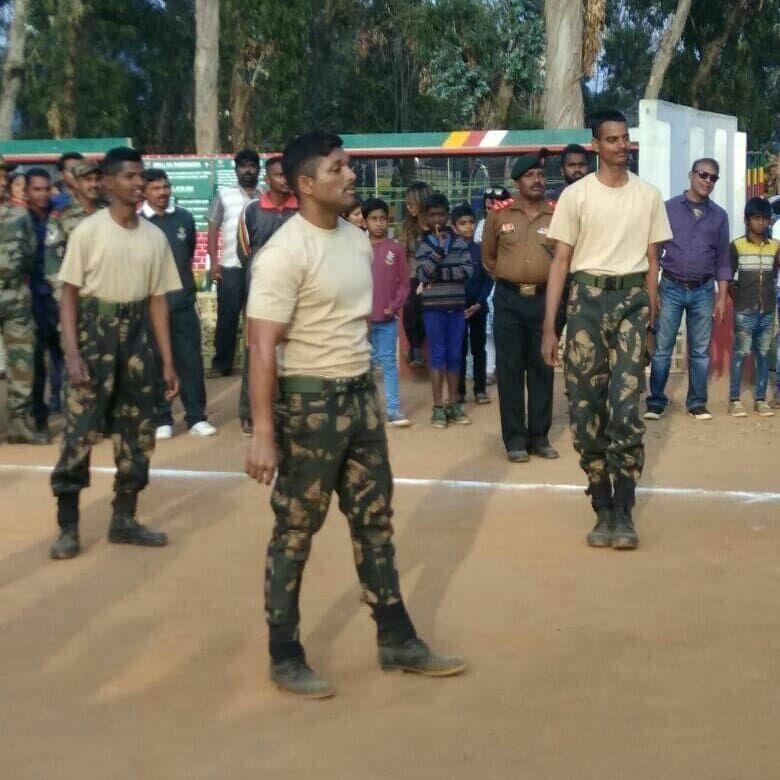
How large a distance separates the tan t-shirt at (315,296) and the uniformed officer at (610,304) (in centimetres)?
228

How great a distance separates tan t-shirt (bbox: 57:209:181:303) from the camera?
7156 mm

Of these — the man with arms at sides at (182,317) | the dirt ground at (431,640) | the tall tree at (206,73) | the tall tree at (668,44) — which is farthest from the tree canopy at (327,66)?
the dirt ground at (431,640)

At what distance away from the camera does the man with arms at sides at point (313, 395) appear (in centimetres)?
498

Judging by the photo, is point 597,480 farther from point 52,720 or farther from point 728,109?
point 728,109

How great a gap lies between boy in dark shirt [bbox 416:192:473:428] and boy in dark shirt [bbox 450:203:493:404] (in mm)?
438

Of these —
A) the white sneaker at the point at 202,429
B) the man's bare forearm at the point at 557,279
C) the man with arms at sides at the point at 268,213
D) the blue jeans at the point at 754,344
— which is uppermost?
the man with arms at sides at the point at 268,213

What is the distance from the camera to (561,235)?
23.9 ft

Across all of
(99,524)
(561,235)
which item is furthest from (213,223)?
(561,235)

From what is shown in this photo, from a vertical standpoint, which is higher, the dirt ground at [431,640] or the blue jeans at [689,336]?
the blue jeans at [689,336]

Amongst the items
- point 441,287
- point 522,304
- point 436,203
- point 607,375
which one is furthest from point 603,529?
point 436,203

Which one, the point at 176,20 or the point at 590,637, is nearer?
the point at 590,637

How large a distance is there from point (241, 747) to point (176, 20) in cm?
3339

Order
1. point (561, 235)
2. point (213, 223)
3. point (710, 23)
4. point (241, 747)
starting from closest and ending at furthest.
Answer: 1. point (241, 747)
2. point (561, 235)
3. point (213, 223)
4. point (710, 23)

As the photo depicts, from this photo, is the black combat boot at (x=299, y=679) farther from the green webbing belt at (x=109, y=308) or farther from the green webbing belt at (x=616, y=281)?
the green webbing belt at (x=616, y=281)
